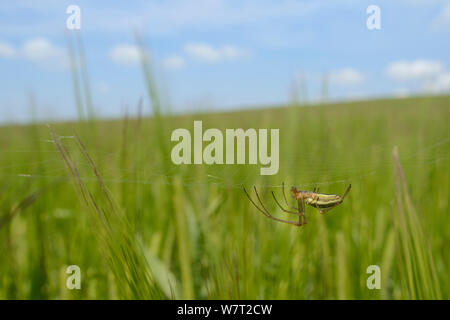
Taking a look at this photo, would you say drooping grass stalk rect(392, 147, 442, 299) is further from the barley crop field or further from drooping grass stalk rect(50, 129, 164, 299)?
drooping grass stalk rect(50, 129, 164, 299)

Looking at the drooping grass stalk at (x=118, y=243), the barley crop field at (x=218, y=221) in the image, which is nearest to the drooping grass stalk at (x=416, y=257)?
the barley crop field at (x=218, y=221)

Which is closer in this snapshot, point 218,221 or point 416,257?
point 416,257

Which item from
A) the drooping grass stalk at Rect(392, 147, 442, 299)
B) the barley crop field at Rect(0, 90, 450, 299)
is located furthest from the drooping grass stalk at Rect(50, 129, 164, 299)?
the drooping grass stalk at Rect(392, 147, 442, 299)

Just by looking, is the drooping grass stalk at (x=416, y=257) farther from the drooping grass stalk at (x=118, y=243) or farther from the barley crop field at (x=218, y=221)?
the drooping grass stalk at (x=118, y=243)

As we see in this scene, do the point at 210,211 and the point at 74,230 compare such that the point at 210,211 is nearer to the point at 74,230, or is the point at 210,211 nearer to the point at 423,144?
the point at 74,230

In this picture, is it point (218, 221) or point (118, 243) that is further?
point (218, 221)
